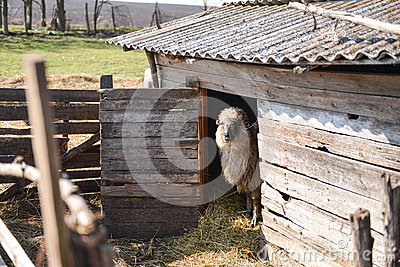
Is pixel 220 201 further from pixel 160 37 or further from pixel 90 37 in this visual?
pixel 90 37

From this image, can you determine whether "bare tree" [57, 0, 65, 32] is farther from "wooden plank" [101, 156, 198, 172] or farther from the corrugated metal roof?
"wooden plank" [101, 156, 198, 172]

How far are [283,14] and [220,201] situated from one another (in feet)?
11.3

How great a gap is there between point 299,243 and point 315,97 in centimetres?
183

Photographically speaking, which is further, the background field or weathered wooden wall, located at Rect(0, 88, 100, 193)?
the background field

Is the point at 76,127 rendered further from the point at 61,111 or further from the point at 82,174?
the point at 82,174

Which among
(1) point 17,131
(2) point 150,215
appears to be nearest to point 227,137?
(2) point 150,215

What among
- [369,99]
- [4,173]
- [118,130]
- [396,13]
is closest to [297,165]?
[369,99]

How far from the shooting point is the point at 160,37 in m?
7.21

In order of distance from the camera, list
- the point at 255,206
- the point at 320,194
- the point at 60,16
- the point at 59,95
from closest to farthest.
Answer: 1. the point at 320,194
2. the point at 255,206
3. the point at 59,95
4. the point at 60,16

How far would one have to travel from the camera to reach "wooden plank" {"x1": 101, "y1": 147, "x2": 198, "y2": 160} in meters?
6.05

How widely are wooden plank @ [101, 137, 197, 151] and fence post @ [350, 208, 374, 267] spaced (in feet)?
11.7

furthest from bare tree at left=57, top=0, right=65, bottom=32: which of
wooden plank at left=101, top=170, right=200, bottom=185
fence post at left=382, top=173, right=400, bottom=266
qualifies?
fence post at left=382, top=173, right=400, bottom=266

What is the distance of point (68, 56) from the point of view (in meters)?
25.2

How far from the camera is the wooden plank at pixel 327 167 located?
13.3 ft
